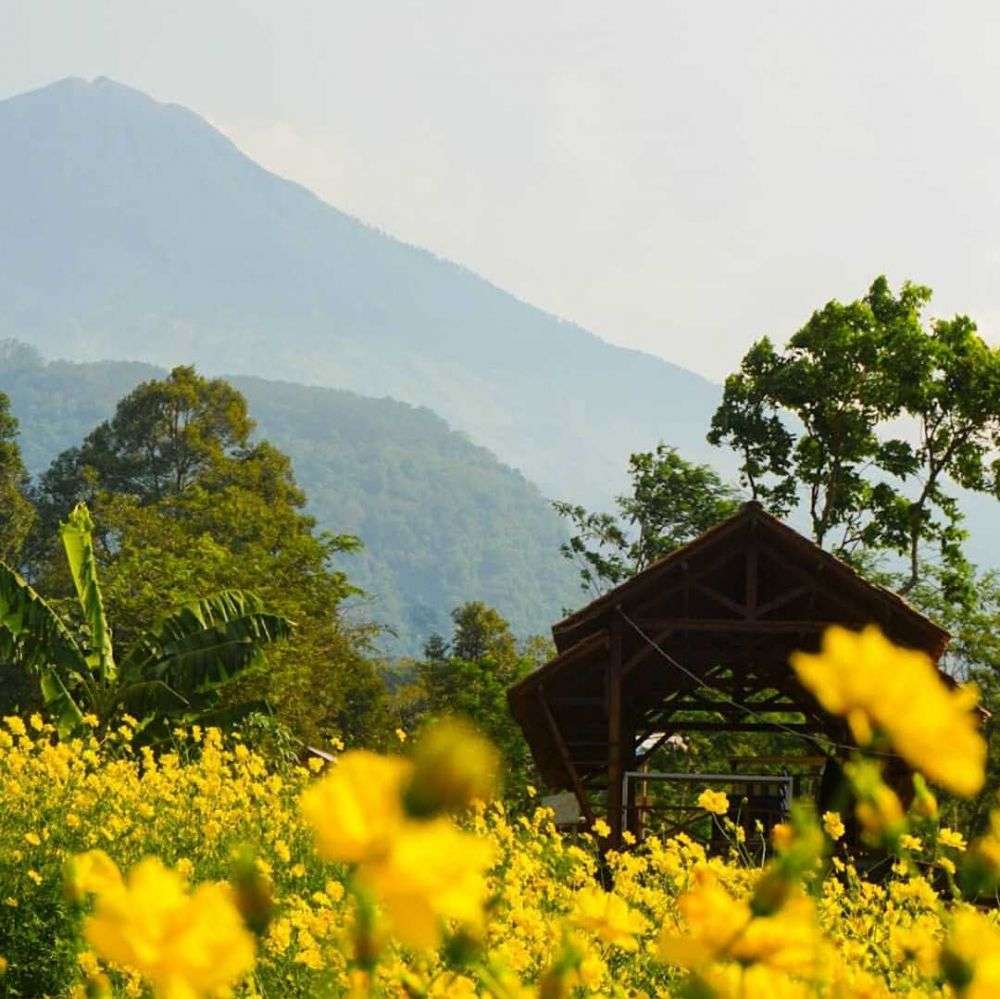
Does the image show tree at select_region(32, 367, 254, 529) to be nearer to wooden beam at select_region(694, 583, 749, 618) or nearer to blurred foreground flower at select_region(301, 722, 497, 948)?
wooden beam at select_region(694, 583, 749, 618)

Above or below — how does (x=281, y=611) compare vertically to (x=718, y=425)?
below

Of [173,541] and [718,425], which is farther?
[173,541]

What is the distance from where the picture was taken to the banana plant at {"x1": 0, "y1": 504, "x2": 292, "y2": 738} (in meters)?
14.4

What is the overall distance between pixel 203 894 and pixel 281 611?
26.2 metres

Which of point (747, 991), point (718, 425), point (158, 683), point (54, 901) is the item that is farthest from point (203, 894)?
point (718, 425)

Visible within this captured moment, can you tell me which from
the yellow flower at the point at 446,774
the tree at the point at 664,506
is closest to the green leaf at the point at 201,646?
the yellow flower at the point at 446,774

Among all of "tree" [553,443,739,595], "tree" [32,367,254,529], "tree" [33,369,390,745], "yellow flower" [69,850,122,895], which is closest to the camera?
"yellow flower" [69,850,122,895]

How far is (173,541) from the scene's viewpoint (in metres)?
30.4

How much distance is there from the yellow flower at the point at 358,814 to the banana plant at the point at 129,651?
13860 millimetres

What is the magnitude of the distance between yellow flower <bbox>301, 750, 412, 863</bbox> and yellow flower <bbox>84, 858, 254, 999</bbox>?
82mm

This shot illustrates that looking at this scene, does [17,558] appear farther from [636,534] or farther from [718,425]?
[718,425]

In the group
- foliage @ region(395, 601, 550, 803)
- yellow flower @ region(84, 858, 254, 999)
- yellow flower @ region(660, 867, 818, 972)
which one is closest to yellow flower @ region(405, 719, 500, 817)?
yellow flower @ region(84, 858, 254, 999)

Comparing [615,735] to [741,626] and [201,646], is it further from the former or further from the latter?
[201,646]

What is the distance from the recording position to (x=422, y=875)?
75 cm
